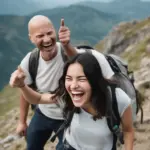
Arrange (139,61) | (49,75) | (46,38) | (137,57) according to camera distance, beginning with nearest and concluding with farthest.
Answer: (46,38)
(49,75)
(139,61)
(137,57)

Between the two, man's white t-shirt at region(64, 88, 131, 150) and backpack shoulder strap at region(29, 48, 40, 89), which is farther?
backpack shoulder strap at region(29, 48, 40, 89)

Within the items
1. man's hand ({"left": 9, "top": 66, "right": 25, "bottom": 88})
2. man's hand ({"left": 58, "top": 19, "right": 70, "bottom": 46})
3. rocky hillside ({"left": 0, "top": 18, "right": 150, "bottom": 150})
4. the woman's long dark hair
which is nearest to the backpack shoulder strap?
man's hand ({"left": 58, "top": 19, "right": 70, "bottom": 46})

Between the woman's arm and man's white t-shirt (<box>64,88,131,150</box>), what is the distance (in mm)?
92

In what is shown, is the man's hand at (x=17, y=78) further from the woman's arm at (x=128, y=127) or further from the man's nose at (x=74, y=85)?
the woman's arm at (x=128, y=127)

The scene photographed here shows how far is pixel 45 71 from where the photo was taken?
19.4ft

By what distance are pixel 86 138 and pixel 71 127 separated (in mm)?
282

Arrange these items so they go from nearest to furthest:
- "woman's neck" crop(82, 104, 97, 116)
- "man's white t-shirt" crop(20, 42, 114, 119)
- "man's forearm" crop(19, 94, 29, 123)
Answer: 1. "woman's neck" crop(82, 104, 97, 116)
2. "man's white t-shirt" crop(20, 42, 114, 119)
3. "man's forearm" crop(19, 94, 29, 123)

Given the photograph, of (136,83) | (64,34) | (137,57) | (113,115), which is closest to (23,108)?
(64,34)

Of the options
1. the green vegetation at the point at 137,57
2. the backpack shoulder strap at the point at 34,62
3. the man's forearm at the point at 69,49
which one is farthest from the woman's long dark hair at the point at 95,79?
the green vegetation at the point at 137,57

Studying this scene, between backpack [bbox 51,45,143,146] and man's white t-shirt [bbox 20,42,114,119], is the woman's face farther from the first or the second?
man's white t-shirt [bbox 20,42,114,119]

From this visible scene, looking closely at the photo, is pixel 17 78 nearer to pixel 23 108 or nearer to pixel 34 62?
pixel 34 62

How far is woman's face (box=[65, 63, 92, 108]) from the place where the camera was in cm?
447

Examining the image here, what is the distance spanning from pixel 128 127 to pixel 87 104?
76 centimetres

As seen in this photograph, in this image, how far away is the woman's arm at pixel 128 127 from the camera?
15.6 ft
